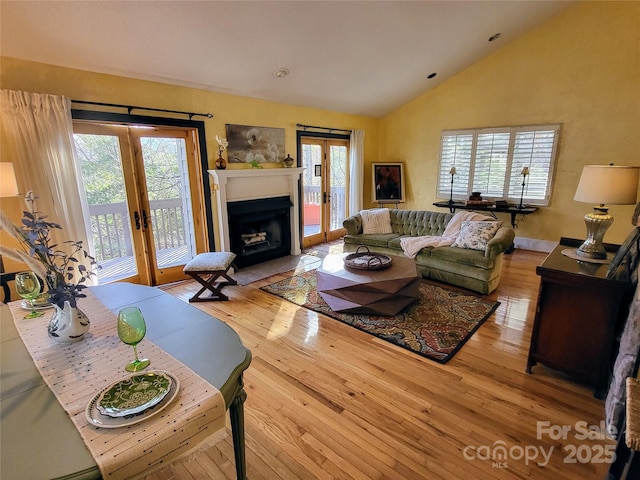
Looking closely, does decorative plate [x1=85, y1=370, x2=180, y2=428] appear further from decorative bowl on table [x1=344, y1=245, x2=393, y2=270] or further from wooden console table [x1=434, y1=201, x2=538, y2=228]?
wooden console table [x1=434, y1=201, x2=538, y2=228]

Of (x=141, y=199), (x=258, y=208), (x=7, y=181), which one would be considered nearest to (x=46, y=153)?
(x=7, y=181)

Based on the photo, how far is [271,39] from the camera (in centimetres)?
347

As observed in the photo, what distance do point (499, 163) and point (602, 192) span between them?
150 inches

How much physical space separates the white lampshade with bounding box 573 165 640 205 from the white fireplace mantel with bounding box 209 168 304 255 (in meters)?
3.85

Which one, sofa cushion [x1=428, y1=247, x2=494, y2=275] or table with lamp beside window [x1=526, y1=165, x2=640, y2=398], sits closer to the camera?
table with lamp beside window [x1=526, y1=165, x2=640, y2=398]

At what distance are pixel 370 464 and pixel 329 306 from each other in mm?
1884

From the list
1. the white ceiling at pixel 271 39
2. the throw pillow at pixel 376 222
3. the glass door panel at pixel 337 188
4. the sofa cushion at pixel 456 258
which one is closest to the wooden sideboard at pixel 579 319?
the sofa cushion at pixel 456 258

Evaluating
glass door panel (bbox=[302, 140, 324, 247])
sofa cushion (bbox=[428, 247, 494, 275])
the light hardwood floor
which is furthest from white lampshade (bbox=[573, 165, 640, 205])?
glass door panel (bbox=[302, 140, 324, 247])

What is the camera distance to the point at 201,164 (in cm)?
427

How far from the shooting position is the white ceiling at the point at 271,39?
2.68 m

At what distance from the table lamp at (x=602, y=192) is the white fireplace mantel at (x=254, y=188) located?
12.5 ft

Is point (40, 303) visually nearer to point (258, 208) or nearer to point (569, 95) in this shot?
point (258, 208)

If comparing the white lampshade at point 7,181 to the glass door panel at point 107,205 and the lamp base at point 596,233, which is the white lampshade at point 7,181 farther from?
the lamp base at point 596,233

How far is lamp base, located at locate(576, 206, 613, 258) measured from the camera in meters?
2.41
